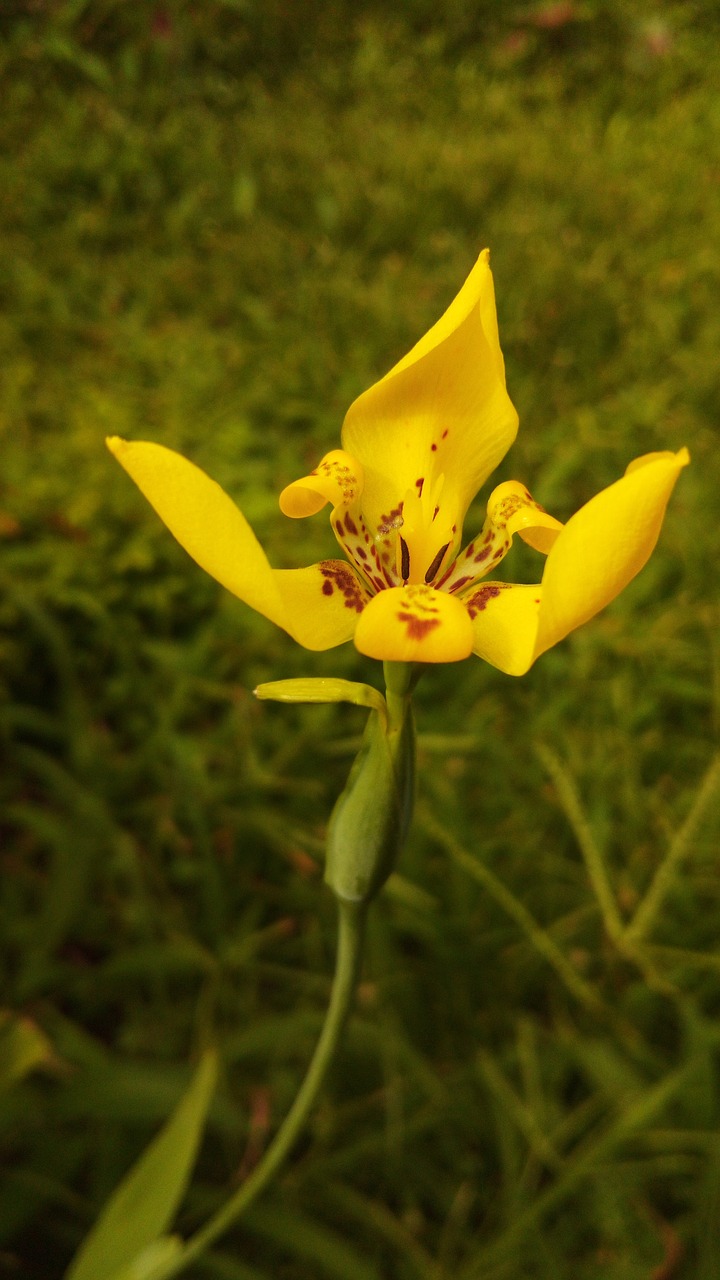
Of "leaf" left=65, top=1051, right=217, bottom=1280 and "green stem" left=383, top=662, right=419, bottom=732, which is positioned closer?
"green stem" left=383, top=662, right=419, bottom=732

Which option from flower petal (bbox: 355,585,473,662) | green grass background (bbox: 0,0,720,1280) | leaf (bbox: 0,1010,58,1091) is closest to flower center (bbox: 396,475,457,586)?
flower petal (bbox: 355,585,473,662)

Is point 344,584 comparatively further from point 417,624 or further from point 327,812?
point 327,812

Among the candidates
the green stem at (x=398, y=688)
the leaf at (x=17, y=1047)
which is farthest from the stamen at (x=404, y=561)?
the leaf at (x=17, y=1047)

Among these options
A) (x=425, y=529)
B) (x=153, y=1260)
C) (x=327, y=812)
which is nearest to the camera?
(x=425, y=529)

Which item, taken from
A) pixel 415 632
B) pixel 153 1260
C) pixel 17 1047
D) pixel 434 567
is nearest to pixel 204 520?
pixel 415 632

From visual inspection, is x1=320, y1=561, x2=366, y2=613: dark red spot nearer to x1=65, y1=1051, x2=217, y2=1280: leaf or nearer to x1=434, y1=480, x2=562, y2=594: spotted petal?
x1=434, y1=480, x2=562, y2=594: spotted petal

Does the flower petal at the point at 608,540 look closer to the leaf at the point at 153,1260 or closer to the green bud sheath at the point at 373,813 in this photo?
the green bud sheath at the point at 373,813
